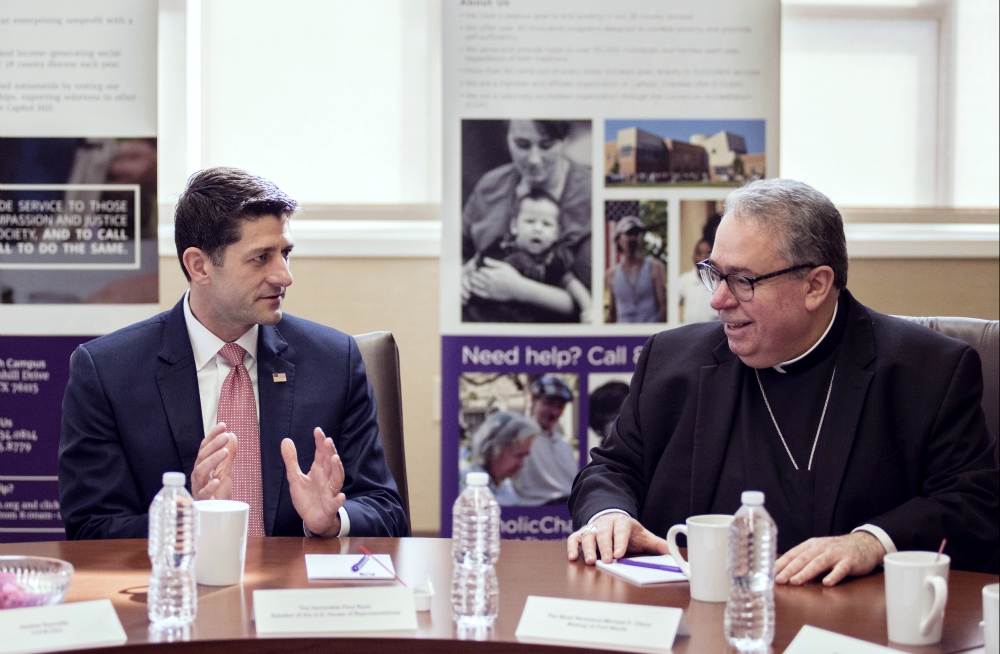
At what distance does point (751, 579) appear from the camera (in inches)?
55.3

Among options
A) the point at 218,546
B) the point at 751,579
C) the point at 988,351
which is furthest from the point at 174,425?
the point at 988,351

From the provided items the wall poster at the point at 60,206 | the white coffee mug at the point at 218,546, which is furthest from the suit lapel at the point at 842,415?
the wall poster at the point at 60,206

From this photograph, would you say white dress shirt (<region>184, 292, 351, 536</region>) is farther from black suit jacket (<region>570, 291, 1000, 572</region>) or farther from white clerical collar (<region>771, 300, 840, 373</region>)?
white clerical collar (<region>771, 300, 840, 373</region>)

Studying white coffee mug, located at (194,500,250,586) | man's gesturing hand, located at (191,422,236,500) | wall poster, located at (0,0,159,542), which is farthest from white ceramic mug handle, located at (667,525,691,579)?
wall poster, located at (0,0,159,542)

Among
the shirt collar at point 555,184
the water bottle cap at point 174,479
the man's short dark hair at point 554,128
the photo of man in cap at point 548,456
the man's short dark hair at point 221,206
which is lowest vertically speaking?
the photo of man in cap at point 548,456

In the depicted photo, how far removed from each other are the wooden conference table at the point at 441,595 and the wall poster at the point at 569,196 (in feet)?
5.63

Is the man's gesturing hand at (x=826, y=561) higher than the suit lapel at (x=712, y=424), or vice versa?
the suit lapel at (x=712, y=424)

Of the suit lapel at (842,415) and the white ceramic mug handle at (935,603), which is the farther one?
the suit lapel at (842,415)

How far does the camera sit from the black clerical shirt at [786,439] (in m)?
2.15

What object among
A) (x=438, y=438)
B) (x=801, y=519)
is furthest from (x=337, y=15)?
(x=801, y=519)

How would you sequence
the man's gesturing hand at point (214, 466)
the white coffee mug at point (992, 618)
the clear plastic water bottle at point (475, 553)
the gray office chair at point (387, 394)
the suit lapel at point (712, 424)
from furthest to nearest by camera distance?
the gray office chair at point (387, 394)
the suit lapel at point (712, 424)
the man's gesturing hand at point (214, 466)
the clear plastic water bottle at point (475, 553)
the white coffee mug at point (992, 618)

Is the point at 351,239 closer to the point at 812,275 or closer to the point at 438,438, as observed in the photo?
the point at 438,438

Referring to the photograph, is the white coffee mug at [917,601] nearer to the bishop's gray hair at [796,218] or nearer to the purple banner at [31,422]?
the bishop's gray hair at [796,218]

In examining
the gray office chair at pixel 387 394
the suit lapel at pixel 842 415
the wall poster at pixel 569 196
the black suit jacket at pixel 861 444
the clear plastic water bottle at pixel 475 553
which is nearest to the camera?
the clear plastic water bottle at pixel 475 553
